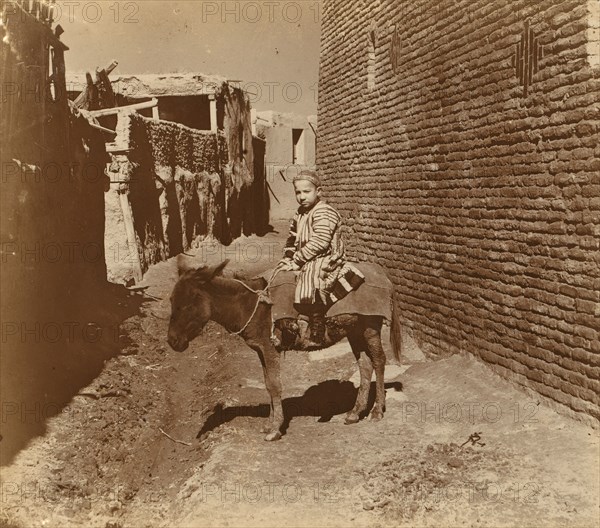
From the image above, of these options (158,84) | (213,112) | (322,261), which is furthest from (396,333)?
(158,84)

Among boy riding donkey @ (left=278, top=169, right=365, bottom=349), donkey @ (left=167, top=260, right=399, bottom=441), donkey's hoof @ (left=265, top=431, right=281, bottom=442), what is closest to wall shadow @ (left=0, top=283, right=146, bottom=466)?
donkey @ (left=167, top=260, right=399, bottom=441)

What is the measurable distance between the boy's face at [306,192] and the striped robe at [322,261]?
83mm

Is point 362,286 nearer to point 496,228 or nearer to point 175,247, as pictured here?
point 496,228

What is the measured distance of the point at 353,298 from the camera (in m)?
6.50

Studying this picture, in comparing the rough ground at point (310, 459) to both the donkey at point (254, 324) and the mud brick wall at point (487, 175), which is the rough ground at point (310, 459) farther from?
the mud brick wall at point (487, 175)

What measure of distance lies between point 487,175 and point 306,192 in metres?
2.34

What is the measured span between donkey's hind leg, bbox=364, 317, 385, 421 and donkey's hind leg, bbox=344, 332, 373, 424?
103 millimetres

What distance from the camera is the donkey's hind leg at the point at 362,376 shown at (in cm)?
684

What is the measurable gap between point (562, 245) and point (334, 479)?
10.2ft

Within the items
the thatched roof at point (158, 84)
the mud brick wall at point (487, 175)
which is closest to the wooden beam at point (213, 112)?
the thatched roof at point (158, 84)

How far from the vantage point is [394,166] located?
Answer: 971 cm

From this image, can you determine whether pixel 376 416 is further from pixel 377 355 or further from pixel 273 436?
pixel 273 436

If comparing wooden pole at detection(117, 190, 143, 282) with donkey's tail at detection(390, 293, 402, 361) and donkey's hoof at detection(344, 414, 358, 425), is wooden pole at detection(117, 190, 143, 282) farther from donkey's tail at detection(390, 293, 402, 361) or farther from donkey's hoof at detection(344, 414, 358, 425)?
donkey's hoof at detection(344, 414, 358, 425)

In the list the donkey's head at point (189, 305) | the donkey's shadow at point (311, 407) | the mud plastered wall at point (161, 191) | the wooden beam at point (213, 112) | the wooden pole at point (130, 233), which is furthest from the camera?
the wooden beam at point (213, 112)
